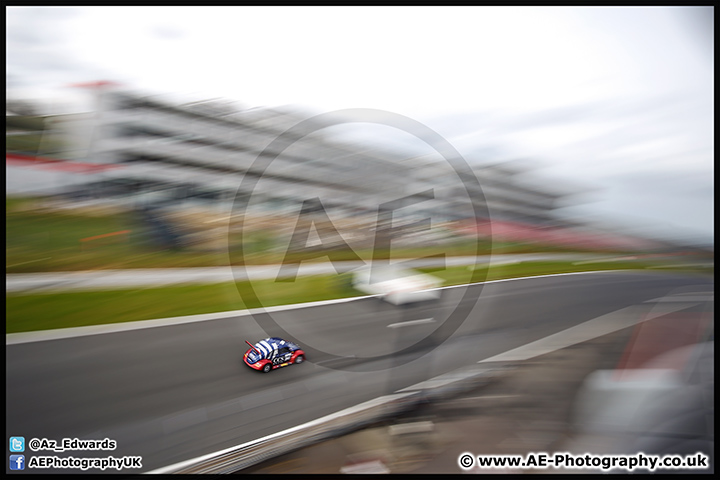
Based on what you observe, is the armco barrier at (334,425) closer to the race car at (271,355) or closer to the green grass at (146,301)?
the race car at (271,355)

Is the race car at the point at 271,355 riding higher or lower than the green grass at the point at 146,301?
lower

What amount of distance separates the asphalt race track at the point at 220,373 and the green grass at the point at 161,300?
1.30ft

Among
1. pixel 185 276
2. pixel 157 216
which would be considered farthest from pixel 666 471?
pixel 157 216

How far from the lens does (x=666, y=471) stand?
115 inches

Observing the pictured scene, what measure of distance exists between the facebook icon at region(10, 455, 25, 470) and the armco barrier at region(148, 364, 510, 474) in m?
1.63

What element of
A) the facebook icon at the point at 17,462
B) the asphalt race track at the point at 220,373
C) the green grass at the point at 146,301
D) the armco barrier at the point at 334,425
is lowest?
the facebook icon at the point at 17,462

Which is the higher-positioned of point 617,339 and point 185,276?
point 185,276

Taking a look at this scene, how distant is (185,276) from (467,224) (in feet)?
18.5

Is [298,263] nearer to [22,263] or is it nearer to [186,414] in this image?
[186,414]

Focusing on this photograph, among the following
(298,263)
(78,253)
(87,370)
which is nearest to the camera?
(87,370)

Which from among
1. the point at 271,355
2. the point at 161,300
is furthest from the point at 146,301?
the point at 271,355

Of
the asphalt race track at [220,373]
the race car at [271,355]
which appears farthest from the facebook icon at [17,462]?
the race car at [271,355]

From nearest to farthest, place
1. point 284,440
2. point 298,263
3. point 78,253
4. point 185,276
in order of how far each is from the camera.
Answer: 1. point 284,440
2. point 78,253
3. point 185,276
4. point 298,263

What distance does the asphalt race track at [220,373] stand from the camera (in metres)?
2.88
